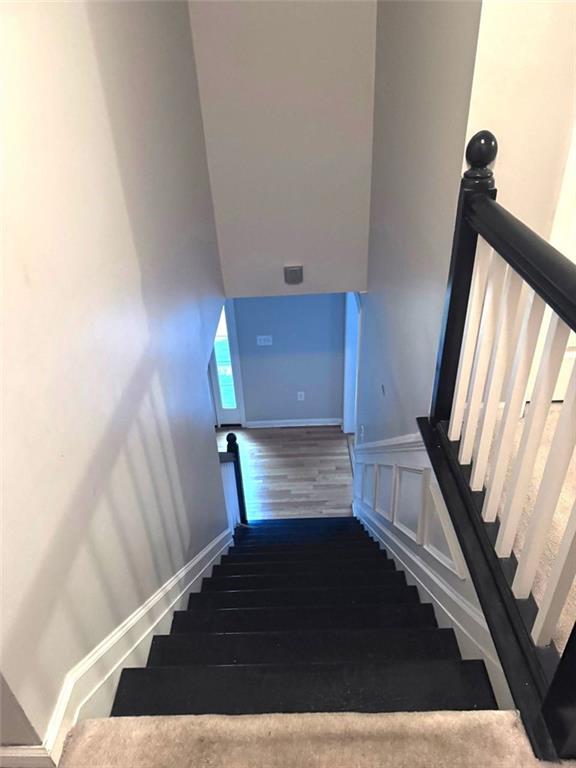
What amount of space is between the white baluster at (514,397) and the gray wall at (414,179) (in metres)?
0.66

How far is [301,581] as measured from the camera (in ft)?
8.82

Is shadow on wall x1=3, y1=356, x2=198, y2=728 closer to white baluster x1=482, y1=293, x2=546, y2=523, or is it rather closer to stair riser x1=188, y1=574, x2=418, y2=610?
stair riser x1=188, y1=574, x2=418, y2=610

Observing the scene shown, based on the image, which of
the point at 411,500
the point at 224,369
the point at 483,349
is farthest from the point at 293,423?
the point at 483,349

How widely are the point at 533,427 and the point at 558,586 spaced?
318mm

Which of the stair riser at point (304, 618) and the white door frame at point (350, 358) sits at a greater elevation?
the stair riser at point (304, 618)

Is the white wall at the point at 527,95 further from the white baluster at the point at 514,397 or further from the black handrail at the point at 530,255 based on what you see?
the white baluster at the point at 514,397

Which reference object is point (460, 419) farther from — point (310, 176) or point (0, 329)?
point (310, 176)

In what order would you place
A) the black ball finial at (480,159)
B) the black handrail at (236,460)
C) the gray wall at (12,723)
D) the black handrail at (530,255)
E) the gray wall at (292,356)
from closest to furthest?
the black handrail at (530,255)
the gray wall at (12,723)
the black ball finial at (480,159)
the black handrail at (236,460)
the gray wall at (292,356)

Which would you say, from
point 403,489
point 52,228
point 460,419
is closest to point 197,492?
point 403,489

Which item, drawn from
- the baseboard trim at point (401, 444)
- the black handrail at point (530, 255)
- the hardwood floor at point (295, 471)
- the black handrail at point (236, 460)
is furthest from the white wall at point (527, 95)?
the hardwood floor at point (295, 471)

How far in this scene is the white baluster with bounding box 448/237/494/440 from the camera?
1370 millimetres

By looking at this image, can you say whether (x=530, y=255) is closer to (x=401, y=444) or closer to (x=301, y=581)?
(x=401, y=444)

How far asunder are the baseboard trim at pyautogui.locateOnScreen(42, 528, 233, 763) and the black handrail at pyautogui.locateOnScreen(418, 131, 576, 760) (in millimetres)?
1055

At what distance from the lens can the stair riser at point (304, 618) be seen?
6.66ft
